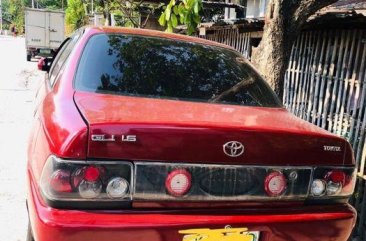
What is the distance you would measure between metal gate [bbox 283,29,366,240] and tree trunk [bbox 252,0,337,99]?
917 millimetres

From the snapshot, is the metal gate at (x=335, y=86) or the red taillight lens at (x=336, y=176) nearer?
the red taillight lens at (x=336, y=176)

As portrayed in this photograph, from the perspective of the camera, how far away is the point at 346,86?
5.14 m

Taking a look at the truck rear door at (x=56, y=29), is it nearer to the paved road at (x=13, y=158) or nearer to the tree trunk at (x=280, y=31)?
the paved road at (x=13, y=158)

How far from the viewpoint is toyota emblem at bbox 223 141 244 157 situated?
2164 millimetres

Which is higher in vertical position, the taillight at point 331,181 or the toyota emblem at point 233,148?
the toyota emblem at point 233,148

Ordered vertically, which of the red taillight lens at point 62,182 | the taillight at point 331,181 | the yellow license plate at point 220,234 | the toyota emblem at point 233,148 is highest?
the toyota emblem at point 233,148

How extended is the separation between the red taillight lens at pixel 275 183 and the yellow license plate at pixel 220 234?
0.83 ft

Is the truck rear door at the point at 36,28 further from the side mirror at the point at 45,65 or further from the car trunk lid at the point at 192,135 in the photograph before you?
the car trunk lid at the point at 192,135

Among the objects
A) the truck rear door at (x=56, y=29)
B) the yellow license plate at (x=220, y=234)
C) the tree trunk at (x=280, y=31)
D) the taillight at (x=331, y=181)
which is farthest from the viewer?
the truck rear door at (x=56, y=29)

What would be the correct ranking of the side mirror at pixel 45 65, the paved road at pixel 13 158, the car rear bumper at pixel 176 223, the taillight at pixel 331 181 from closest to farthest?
the car rear bumper at pixel 176 223, the taillight at pixel 331 181, the paved road at pixel 13 158, the side mirror at pixel 45 65

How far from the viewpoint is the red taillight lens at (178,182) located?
214 cm

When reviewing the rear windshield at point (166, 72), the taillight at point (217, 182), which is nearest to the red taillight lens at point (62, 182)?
the taillight at point (217, 182)

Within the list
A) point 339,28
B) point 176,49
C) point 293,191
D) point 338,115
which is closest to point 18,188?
point 176,49

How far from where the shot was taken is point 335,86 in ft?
17.8
